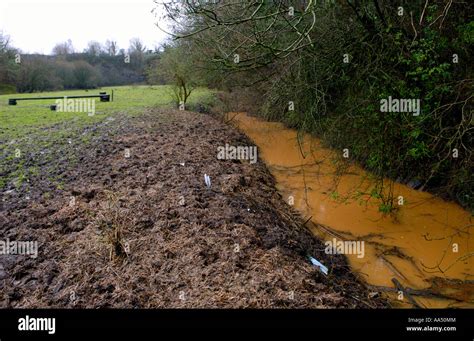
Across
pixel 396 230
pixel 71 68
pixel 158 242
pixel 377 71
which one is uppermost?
pixel 71 68

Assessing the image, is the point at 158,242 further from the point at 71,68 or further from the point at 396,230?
the point at 71,68

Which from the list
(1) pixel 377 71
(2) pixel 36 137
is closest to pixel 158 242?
(1) pixel 377 71

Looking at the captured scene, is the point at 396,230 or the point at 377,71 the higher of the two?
the point at 377,71

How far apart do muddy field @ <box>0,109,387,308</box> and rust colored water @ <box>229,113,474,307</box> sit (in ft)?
2.02

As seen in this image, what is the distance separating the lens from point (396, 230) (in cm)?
725

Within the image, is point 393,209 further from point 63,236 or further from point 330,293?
point 63,236

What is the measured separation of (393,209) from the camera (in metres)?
7.71

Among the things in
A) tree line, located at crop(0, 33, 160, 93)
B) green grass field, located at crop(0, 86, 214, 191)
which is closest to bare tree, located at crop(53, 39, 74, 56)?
tree line, located at crop(0, 33, 160, 93)

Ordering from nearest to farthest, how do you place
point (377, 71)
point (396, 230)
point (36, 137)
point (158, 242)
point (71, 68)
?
1. point (158, 242)
2. point (396, 230)
3. point (377, 71)
4. point (36, 137)
5. point (71, 68)

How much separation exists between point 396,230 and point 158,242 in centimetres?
487

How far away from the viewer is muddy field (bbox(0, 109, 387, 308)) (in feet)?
13.1

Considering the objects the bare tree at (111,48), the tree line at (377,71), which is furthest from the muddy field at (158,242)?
the bare tree at (111,48)
